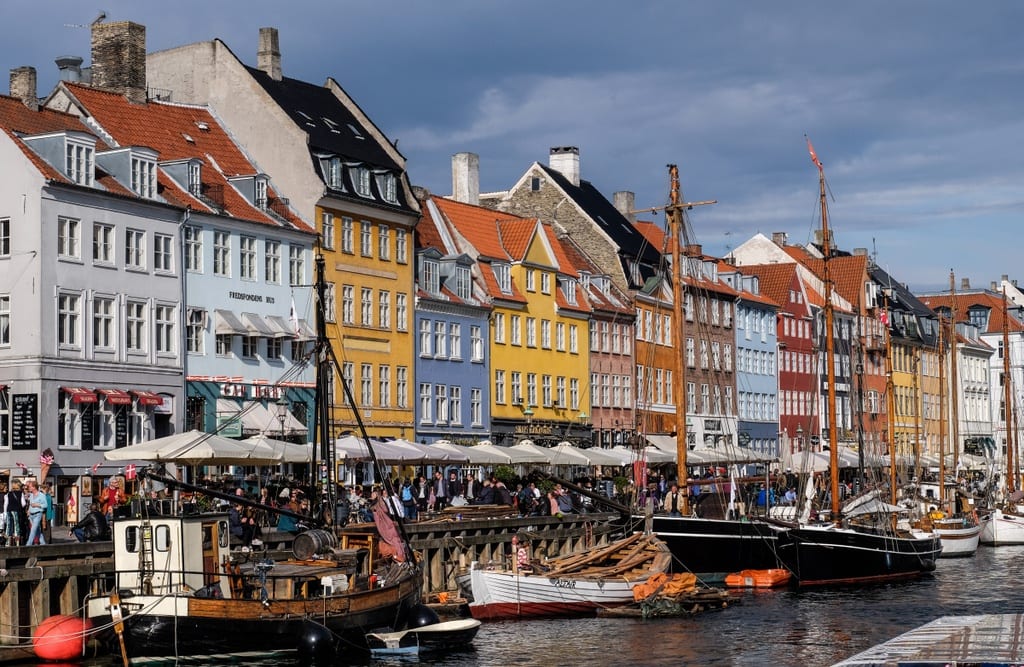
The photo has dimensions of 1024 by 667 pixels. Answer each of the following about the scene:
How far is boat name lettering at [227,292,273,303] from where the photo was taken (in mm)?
60125

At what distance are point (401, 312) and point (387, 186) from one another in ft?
16.1

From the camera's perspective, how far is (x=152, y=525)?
33406mm

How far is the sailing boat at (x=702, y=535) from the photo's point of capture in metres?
52.7

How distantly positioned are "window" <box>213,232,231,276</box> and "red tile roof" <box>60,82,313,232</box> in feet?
2.90

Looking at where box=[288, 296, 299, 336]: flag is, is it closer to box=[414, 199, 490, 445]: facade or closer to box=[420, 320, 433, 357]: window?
box=[414, 199, 490, 445]: facade

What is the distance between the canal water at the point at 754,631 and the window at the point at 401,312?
22321mm

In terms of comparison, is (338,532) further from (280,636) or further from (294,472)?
(294,472)

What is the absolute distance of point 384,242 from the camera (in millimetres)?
69500

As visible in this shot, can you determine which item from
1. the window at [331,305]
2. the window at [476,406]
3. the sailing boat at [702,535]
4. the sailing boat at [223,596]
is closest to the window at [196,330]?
the window at [331,305]

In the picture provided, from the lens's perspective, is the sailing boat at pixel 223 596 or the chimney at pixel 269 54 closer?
the sailing boat at pixel 223 596

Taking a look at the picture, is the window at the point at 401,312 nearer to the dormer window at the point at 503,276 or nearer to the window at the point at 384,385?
the window at the point at 384,385

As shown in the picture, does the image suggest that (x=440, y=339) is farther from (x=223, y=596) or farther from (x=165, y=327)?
(x=223, y=596)

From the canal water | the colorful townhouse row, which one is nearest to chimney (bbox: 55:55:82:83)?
the colorful townhouse row

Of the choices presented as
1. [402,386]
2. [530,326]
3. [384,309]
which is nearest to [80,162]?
[384,309]
